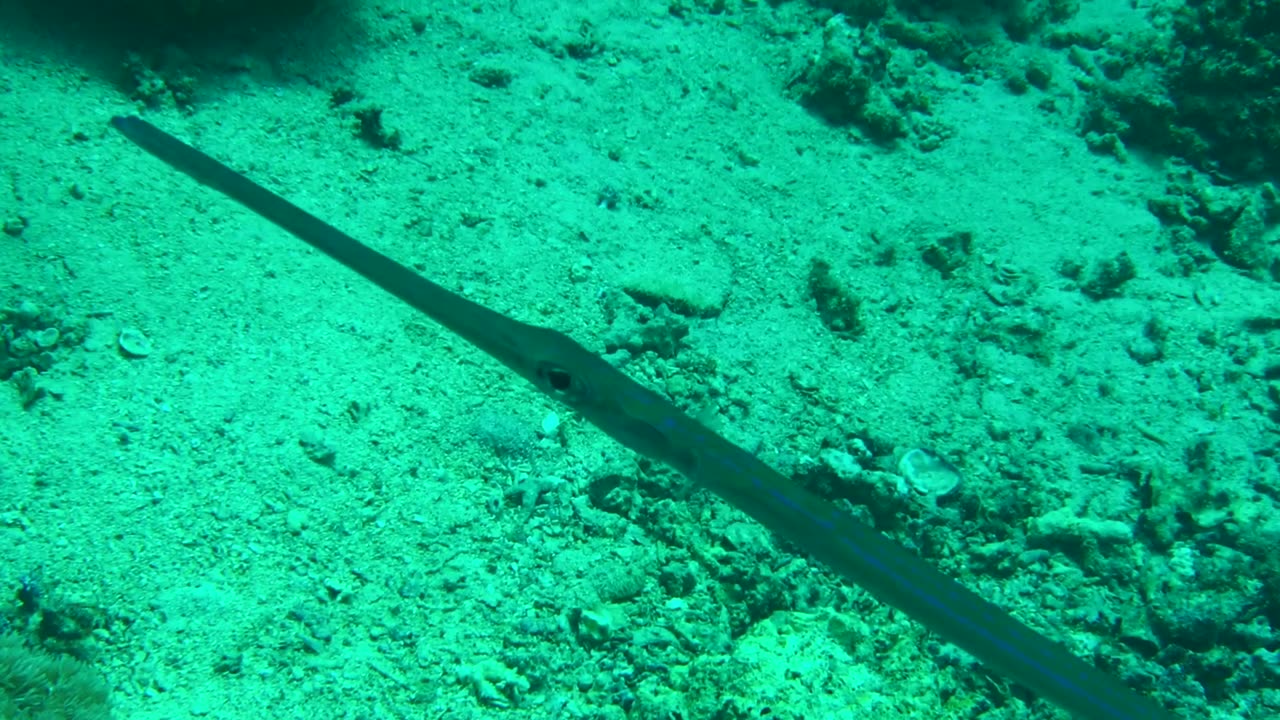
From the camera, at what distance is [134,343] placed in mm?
4062

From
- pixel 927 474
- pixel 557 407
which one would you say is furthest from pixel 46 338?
pixel 927 474

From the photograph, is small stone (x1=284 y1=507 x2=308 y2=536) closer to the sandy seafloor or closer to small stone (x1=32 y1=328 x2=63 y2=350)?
the sandy seafloor

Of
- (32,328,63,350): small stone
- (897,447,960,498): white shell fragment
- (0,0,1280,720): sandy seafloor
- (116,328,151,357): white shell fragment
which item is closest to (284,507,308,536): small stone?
(0,0,1280,720): sandy seafloor

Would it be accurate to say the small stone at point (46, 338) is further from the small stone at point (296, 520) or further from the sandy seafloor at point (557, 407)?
the small stone at point (296, 520)

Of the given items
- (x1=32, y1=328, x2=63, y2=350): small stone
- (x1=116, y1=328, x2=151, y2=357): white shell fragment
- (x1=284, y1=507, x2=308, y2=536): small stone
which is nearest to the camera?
(x1=284, y1=507, x2=308, y2=536): small stone

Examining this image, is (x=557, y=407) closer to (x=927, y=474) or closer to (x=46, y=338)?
(x=927, y=474)

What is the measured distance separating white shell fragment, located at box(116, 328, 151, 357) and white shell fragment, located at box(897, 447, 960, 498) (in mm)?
4680

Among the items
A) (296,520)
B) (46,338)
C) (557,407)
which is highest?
(46,338)

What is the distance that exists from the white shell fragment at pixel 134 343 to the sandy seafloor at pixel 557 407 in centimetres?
4

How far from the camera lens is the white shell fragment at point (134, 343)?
4.03 meters

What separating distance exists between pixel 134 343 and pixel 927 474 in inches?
195

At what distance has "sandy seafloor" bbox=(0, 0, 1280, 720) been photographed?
3.27 meters

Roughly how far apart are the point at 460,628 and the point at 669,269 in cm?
312

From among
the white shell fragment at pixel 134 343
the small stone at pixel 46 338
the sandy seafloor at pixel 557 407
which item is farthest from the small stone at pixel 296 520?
the small stone at pixel 46 338
